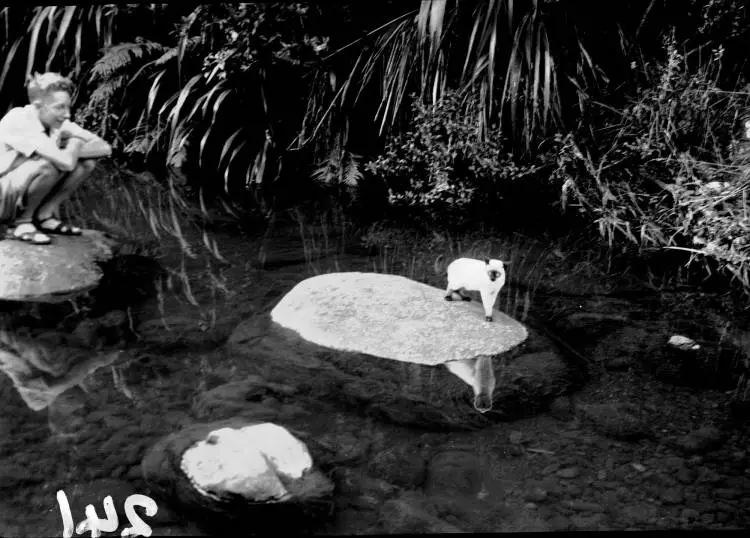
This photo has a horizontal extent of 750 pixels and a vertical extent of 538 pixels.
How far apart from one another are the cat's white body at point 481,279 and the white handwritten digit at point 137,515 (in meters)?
1.85

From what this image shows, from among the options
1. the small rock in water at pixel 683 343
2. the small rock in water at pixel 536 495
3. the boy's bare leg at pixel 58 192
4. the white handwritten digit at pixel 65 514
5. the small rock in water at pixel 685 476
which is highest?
the boy's bare leg at pixel 58 192

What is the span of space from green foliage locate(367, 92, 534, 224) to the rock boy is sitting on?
9.72 feet

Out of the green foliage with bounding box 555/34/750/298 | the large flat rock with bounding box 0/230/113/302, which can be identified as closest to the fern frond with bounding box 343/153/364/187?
the green foliage with bounding box 555/34/750/298

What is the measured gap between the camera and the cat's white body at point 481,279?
359cm

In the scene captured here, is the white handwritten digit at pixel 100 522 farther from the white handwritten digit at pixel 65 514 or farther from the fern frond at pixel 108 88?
the fern frond at pixel 108 88

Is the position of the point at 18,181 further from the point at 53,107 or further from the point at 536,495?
the point at 536,495

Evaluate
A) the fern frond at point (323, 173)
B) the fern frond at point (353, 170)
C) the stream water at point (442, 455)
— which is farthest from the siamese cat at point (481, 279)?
the fern frond at point (323, 173)

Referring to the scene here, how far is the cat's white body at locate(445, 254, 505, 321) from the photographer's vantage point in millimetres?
3592

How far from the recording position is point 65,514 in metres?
2.36

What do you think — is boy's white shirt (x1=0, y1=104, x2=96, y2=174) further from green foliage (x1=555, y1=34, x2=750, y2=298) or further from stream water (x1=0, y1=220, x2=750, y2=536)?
green foliage (x1=555, y1=34, x2=750, y2=298)

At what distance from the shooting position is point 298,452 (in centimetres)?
262

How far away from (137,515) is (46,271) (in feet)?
7.72

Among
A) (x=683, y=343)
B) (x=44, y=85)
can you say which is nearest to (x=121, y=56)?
(x=44, y=85)

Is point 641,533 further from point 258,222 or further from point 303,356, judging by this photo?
point 258,222
